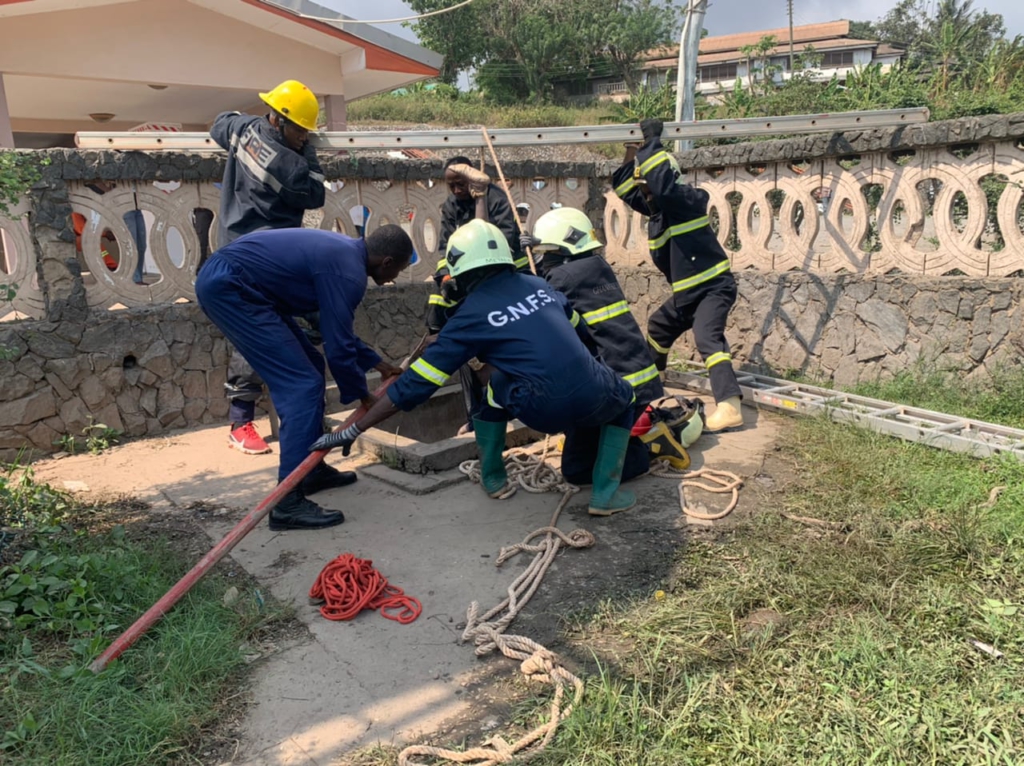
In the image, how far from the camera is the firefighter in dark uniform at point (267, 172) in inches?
189

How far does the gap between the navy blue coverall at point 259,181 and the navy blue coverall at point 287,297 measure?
0.88 metres

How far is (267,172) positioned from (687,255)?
294 centimetres

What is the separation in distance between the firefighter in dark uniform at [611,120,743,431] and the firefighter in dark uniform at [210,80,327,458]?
2201mm

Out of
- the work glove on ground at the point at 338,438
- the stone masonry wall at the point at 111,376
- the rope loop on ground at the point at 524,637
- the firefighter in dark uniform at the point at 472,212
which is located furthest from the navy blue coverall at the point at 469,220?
the stone masonry wall at the point at 111,376

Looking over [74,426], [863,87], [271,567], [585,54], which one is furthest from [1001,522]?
[585,54]

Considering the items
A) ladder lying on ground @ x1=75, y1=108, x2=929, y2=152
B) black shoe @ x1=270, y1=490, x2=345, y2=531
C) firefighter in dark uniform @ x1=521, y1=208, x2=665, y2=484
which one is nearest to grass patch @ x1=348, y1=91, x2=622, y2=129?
ladder lying on ground @ x1=75, y1=108, x2=929, y2=152

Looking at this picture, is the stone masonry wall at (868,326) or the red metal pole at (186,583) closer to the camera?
the red metal pole at (186,583)

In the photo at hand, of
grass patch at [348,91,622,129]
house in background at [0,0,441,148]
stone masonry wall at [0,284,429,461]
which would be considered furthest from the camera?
grass patch at [348,91,622,129]

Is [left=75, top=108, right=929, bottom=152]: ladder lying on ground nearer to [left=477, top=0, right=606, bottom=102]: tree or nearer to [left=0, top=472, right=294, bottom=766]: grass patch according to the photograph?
[left=0, top=472, right=294, bottom=766]: grass patch

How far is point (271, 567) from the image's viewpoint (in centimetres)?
363

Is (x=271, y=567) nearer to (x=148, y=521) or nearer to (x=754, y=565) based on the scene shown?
(x=148, y=521)

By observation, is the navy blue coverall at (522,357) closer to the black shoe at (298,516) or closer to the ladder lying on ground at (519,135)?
the black shoe at (298,516)

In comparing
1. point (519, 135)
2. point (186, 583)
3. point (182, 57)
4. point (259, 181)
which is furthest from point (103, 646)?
point (182, 57)

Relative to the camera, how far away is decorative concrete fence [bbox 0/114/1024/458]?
5.24m
